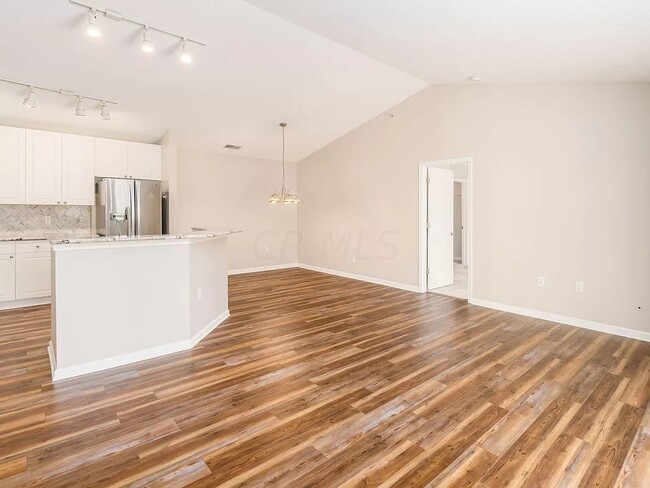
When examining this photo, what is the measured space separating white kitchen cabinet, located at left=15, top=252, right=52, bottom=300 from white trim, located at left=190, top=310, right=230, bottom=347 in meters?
2.82

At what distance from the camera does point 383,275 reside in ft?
22.6

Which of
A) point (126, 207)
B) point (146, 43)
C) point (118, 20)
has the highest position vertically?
point (118, 20)

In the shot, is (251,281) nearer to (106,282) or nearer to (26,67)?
(106,282)

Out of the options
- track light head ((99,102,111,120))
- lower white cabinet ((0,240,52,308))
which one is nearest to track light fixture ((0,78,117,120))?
track light head ((99,102,111,120))

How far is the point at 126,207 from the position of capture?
576 centimetres

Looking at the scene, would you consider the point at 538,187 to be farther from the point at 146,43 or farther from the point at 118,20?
the point at 118,20

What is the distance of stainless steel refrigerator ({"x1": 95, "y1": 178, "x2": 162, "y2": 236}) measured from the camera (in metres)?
5.63

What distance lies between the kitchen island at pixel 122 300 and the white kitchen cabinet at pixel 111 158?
3.05 metres

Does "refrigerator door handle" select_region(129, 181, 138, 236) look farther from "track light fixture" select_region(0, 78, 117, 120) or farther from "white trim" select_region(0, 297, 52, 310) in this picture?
"white trim" select_region(0, 297, 52, 310)

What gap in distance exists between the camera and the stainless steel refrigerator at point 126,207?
18.5 ft

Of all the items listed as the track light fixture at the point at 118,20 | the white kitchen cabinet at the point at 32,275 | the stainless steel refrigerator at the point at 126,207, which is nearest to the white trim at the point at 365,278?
the stainless steel refrigerator at the point at 126,207

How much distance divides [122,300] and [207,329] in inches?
41.4

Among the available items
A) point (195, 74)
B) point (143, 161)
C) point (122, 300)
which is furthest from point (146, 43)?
point (143, 161)

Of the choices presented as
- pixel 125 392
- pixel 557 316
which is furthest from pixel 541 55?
pixel 125 392
